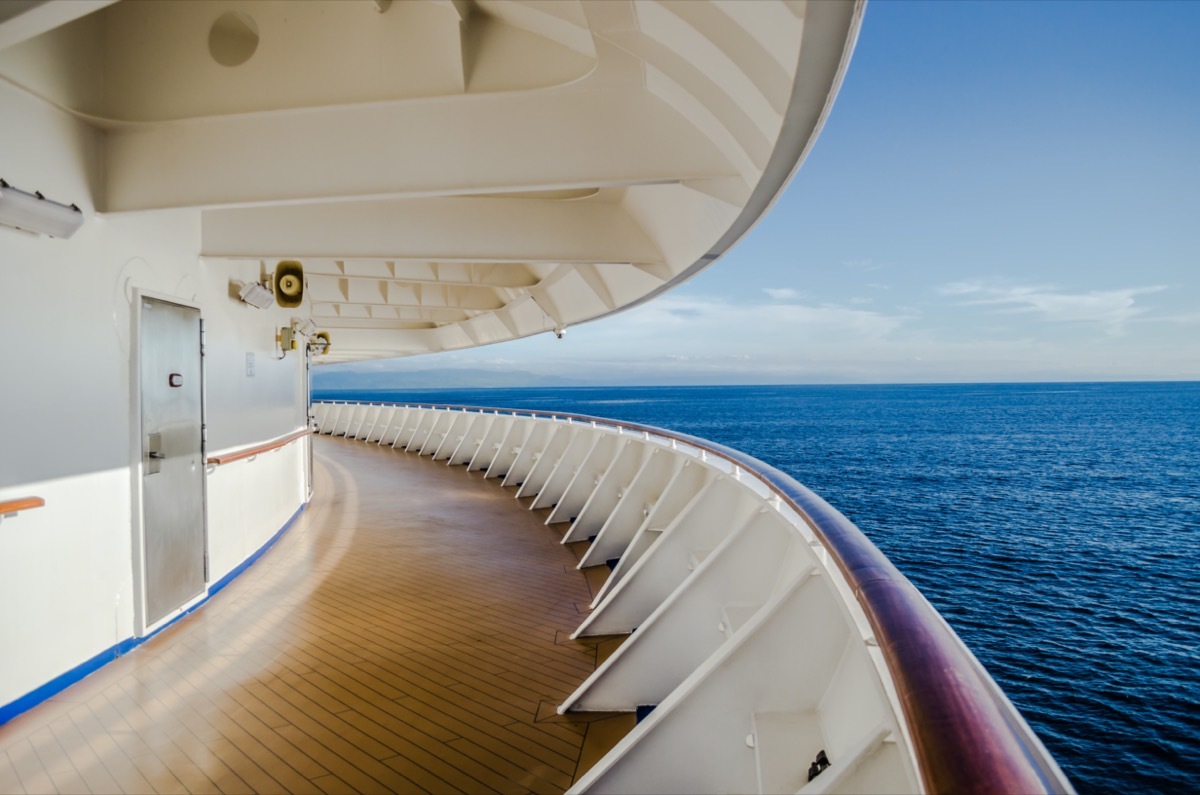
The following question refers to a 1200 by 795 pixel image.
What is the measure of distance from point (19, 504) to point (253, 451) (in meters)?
2.60

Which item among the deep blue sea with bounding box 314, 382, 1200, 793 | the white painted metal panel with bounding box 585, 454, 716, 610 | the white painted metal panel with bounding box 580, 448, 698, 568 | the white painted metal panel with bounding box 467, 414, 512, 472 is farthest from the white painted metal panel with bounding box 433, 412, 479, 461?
the deep blue sea with bounding box 314, 382, 1200, 793

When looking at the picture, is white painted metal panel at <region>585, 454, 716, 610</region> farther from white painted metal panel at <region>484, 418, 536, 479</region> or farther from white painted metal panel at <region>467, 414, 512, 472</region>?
white painted metal panel at <region>467, 414, 512, 472</region>

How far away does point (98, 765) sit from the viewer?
8.56 ft

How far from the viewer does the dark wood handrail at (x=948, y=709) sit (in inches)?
24.1

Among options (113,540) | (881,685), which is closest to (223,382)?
(113,540)

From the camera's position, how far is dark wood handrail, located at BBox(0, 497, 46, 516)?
9.29 feet

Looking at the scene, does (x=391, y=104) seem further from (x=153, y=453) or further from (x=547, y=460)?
(x=547, y=460)

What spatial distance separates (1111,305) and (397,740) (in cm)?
8064

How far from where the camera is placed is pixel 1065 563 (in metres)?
17.3

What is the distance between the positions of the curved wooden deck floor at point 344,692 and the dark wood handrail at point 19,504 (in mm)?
892

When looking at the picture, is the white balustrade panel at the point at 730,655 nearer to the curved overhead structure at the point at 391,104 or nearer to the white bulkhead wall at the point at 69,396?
the curved overhead structure at the point at 391,104

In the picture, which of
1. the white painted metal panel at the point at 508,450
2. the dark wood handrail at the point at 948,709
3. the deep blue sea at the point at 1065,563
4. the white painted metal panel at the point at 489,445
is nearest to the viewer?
the dark wood handrail at the point at 948,709

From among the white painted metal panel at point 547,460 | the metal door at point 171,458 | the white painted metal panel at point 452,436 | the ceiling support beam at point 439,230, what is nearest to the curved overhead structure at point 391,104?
the metal door at point 171,458

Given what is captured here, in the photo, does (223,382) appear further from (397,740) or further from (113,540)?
(397,740)
